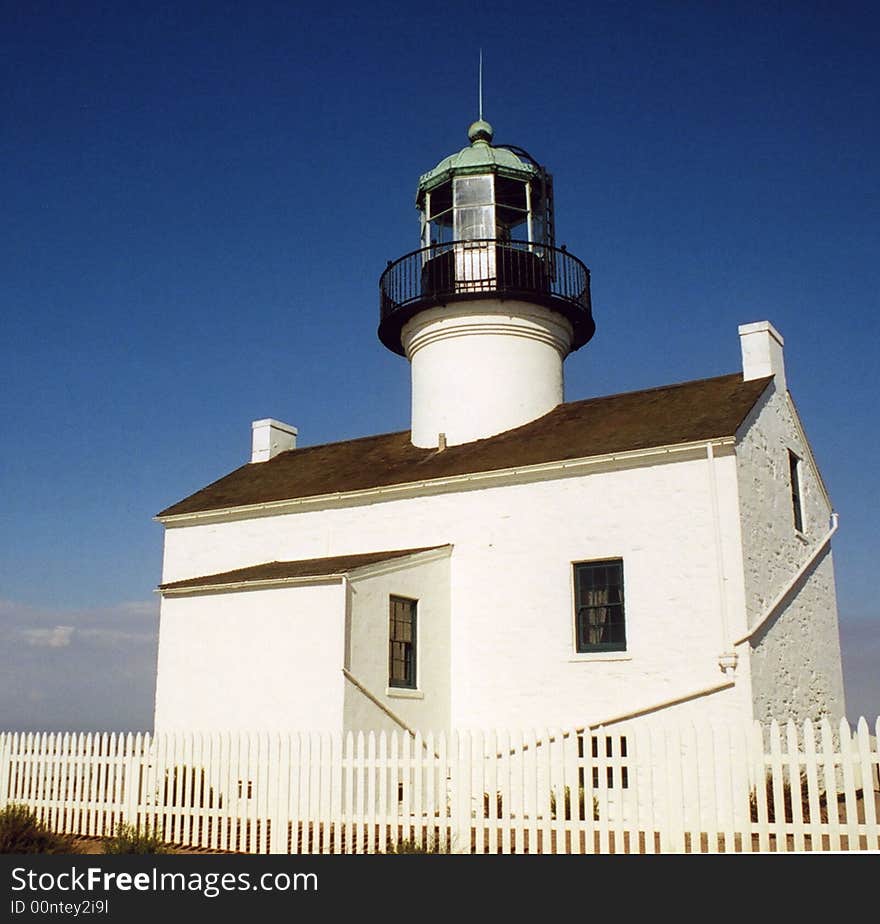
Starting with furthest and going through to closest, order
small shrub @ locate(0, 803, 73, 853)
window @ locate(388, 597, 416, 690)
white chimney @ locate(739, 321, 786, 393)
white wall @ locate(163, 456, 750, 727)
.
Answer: white chimney @ locate(739, 321, 786, 393), window @ locate(388, 597, 416, 690), white wall @ locate(163, 456, 750, 727), small shrub @ locate(0, 803, 73, 853)

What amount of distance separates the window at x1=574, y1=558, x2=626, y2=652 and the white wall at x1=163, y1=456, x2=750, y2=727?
166 mm

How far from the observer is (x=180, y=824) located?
12977mm

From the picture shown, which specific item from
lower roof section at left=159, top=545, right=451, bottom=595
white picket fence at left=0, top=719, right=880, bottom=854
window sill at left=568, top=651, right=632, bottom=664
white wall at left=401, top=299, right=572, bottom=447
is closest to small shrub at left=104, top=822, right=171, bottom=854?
white picket fence at left=0, top=719, right=880, bottom=854

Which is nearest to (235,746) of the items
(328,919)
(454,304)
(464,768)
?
(464,768)

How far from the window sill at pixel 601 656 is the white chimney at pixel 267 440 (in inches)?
407

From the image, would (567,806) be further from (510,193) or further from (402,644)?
(510,193)

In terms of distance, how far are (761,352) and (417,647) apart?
25.0ft

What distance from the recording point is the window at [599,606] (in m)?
16.0

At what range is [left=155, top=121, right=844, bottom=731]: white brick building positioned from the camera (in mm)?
15383

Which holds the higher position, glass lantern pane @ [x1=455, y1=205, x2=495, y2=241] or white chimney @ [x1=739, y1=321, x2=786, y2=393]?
glass lantern pane @ [x1=455, y1=205, x2=495, y2=241]

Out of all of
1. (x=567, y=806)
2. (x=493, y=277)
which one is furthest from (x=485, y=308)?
(x=567, y=806)

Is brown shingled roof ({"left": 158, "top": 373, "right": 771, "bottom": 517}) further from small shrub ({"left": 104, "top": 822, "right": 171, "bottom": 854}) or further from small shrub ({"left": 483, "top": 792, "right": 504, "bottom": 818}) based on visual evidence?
small shrub ({"left": 104, "top": 822, "right": 171, "bottom": 854})

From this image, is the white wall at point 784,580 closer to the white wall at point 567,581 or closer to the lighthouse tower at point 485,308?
the white wall at point 567,581

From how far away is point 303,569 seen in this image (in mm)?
16844
